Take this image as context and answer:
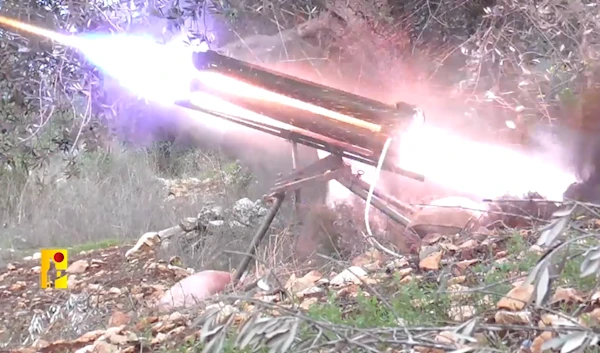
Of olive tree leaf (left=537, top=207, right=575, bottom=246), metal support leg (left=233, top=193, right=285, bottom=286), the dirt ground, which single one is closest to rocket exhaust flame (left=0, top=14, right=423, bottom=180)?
metal support leg (left=233, top=193, right=285, bottom=286)

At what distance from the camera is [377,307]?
2.10 meters

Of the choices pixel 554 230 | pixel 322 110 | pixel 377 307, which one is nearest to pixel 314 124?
pixel 322 110

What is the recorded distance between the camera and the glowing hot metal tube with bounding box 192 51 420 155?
3.28 meters

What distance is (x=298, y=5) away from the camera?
4.38m

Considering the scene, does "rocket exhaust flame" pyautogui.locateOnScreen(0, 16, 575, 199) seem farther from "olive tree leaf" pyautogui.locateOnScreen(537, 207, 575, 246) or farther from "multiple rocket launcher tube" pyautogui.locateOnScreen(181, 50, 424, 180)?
"olive tree leaf" pyautogui.locateOnScreen(537, 207, 575, 246)

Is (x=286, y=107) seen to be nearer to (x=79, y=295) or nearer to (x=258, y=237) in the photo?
(x=258, y=237)

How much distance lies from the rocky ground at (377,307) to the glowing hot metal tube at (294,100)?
21.1 inches

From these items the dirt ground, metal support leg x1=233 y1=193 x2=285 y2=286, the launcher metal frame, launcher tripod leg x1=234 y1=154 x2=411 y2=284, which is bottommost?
the dirt ground

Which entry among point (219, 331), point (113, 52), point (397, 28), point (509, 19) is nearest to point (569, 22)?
point (509, 19)

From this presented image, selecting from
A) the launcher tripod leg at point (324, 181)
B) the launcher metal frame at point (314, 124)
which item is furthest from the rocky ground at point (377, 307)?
the launcher metal frame at point (314, 124)

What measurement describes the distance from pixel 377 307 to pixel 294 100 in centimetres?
149

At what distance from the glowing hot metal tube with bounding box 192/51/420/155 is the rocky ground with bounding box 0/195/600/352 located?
54cm

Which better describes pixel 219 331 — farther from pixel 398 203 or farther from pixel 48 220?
pixel 48 220

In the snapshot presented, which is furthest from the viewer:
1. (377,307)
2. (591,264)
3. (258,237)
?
(258,237)
